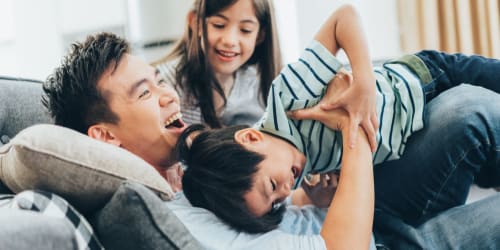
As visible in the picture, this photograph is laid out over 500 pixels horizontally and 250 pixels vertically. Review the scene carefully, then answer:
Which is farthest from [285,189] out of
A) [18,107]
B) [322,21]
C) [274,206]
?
[322,21]

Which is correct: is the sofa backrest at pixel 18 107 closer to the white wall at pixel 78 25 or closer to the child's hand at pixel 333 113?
the child's hand at pixel 333 113

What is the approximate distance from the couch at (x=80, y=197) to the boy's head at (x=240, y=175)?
0.53 feet

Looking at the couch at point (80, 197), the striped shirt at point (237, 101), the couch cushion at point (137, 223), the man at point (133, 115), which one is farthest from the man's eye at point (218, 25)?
the couch cushion at point (137, 223)

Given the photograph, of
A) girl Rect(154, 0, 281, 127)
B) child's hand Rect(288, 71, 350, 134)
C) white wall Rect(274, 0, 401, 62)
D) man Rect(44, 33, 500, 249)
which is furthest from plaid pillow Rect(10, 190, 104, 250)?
white wall Rect(274, 0, 401, 62)

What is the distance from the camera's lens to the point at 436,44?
9.68ft

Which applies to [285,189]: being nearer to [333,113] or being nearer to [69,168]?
[333,113]

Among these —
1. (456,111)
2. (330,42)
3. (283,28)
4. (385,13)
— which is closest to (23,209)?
(330,42)

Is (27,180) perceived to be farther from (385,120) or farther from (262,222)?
(385,120)

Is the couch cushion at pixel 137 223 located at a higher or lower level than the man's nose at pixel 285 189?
higher

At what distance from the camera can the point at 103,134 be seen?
1.21 m

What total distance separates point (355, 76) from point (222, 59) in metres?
0.65

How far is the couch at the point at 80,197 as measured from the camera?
73 cm

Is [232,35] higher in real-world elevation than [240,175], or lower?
higher

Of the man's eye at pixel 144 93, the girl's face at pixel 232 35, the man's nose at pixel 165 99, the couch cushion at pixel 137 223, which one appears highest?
the girl's face at pixel 232 35
